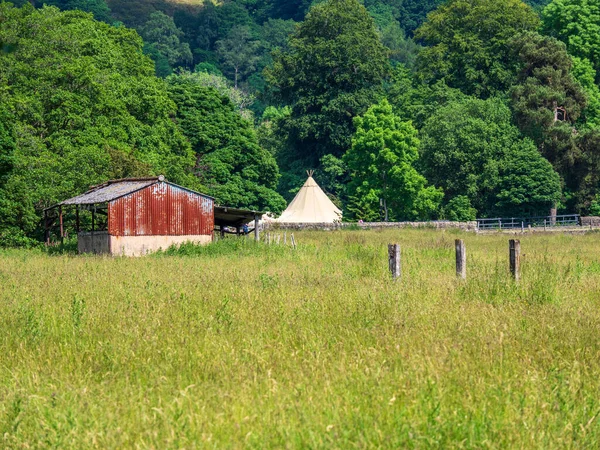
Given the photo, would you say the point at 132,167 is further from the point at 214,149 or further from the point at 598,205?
the point at 598,205

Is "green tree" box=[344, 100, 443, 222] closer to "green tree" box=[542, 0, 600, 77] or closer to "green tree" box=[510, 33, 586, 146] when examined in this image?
"green tree" box=[510, 33, 586, 146]

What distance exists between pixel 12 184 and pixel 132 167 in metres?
8.19

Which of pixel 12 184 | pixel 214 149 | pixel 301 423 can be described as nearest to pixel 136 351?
pixel 301 423

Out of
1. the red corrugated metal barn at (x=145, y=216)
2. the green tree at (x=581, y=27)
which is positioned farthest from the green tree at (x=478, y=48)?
the red corrugated metal barn at (x=145, y=216)

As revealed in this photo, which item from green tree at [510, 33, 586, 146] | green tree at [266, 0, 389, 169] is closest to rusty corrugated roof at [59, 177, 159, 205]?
green tree at [510, 33, 586, 146]

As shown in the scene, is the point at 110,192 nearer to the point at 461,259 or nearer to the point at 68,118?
the point at 68,118

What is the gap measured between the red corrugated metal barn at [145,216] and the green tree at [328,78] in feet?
145

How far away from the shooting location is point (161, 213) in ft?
129

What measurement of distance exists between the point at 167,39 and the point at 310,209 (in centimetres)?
10251

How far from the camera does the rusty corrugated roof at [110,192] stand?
37469 millimetres

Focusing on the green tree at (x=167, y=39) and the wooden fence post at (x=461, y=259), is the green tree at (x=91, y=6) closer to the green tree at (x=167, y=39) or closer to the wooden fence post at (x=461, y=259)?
the green tree at (x=167, y=39)

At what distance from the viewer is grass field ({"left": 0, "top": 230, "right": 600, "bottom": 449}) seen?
764 cm

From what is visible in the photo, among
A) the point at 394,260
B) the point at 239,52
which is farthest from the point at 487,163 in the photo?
the point at 239,52

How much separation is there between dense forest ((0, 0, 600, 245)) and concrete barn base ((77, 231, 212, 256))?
13.8 feet
